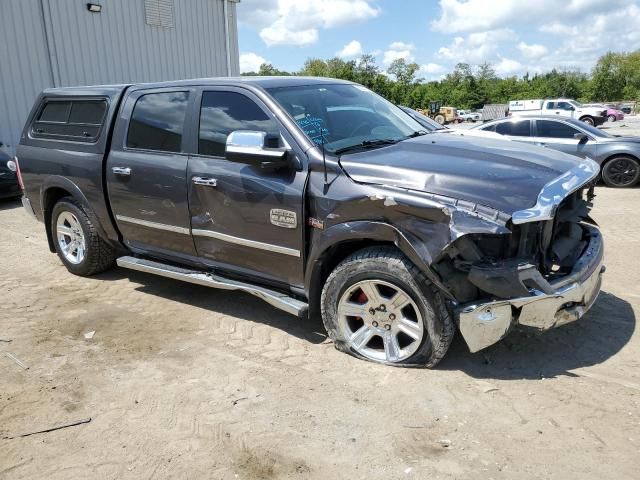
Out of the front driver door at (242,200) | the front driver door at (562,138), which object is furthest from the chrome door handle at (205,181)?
the front driver door at (562,138)

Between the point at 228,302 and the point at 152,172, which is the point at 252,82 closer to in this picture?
the point at 152,172

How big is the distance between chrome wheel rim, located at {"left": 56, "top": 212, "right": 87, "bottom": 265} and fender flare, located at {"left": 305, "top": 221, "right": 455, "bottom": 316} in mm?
2962

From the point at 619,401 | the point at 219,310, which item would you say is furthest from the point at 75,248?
the point at 619,401

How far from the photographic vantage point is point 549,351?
Answer: 3.84 m

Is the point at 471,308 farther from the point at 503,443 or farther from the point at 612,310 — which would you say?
the point at 612,310

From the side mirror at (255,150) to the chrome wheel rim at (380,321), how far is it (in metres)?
1.02

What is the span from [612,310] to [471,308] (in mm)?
1962

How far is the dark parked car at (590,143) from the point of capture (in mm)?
10580

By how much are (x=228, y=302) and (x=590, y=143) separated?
8813 mm

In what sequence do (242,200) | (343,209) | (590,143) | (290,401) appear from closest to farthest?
(290,401)
(343,209)
(242,200)
(590,143)

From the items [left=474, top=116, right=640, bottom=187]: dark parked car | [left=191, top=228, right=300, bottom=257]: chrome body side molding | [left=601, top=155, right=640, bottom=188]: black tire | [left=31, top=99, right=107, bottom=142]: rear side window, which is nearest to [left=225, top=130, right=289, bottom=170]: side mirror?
[left=191, top=228, right=300, bottom=257]: chrome body side molding

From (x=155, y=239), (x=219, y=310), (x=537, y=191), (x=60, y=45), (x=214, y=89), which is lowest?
(x=219, y=310)

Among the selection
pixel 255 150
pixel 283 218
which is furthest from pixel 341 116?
pixel 283 218

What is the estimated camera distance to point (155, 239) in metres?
4.89
